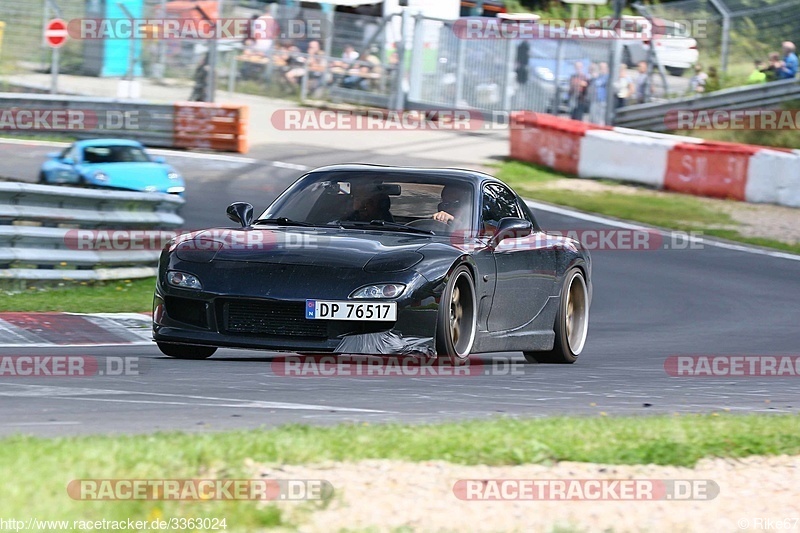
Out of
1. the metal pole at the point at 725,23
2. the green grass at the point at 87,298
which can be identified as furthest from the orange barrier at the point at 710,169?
the green grass at the point at 87,298

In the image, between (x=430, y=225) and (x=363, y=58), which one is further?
(x=363, y=58)

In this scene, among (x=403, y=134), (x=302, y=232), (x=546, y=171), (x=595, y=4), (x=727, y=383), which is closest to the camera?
(x=302, y=232)

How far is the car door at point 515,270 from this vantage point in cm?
916

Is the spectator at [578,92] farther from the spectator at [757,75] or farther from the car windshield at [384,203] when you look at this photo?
the car windshield at [384,203]

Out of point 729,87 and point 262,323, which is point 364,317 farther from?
point 729,87

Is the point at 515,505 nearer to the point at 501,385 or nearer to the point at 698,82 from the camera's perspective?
the point at 501,385

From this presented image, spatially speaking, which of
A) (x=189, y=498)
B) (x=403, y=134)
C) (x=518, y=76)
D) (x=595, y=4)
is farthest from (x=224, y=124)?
(x=189, y=498)

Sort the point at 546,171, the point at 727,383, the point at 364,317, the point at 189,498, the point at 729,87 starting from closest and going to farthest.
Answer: the point at 189,498
the point at 364,317
the point at 727,383
the point at 546,171
the point at 729,87

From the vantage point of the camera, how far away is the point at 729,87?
29.0 metres

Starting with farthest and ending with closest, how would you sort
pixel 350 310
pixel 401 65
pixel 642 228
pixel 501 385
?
pixel 401 65
pixel 642 228
pixel 501 385
pixel 350 310

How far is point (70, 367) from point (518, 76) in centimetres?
2586

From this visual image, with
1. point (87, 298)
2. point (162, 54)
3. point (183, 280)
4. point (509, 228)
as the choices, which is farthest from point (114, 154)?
point (183, 280)

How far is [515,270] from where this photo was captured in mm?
9352

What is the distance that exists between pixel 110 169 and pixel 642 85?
13.0 meters
